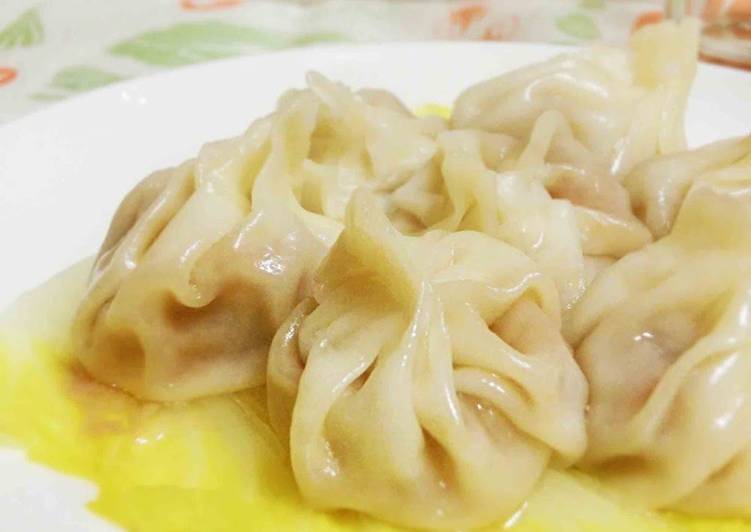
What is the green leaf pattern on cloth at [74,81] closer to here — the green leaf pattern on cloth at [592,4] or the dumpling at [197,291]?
the dumpling at [197,291]

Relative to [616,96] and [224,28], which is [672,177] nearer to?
[616,96]

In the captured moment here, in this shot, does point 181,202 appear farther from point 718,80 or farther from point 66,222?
point 718,80

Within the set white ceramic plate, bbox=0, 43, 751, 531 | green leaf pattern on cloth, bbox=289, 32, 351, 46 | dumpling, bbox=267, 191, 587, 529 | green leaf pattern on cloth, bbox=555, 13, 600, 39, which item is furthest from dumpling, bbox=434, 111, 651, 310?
green leaf pattern on cloth, bbox=555, 13, 600, 39

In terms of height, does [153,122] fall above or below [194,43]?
above

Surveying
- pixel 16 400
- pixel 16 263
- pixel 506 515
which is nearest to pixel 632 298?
pixel 506 515

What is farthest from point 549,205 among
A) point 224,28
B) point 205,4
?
point 205,4

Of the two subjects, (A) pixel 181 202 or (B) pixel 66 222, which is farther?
(B) pixel 66 222

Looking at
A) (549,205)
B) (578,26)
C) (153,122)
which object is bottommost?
(578,26)
